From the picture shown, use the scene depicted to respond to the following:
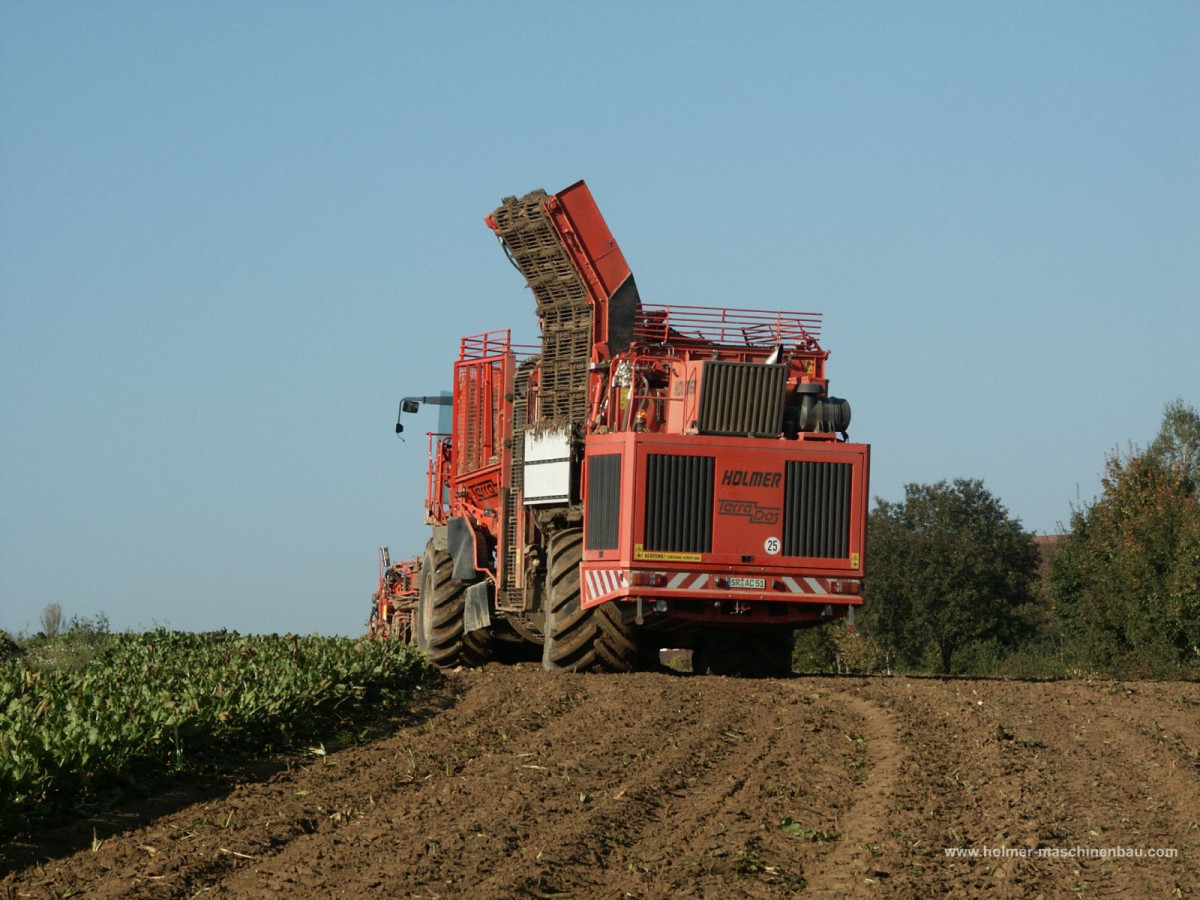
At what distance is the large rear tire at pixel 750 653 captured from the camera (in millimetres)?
18688

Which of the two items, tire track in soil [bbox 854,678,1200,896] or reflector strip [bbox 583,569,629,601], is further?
reflector strip [bbox 583,569,629,601]

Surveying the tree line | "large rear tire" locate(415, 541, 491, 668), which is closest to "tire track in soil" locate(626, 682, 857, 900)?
"large rear tire" locate(415, 541, 491, 668)

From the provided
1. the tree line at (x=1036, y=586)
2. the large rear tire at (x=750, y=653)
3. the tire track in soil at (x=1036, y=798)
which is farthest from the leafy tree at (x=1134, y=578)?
the tire track in soil at (x=1036, y=798)

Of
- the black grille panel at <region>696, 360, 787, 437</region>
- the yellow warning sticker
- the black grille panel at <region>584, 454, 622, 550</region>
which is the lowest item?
the yellow warning sticker

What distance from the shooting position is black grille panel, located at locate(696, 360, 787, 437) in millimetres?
17359

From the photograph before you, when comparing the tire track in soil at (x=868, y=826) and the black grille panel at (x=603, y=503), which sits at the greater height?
the black grille panel at (x=603, y=503)

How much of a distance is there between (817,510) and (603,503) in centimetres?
241

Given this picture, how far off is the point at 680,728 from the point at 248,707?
143 inches

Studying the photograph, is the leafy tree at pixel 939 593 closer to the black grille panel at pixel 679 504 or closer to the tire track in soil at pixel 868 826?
the black grille panel at pixel 679 504

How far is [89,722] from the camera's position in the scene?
1141 cm

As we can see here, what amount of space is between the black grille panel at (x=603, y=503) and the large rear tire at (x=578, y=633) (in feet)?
1.60

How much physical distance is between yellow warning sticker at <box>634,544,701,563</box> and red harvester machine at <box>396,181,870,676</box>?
0.02 meters

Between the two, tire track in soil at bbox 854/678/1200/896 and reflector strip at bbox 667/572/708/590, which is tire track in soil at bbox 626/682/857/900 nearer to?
tire track in soil at bbox 854/678/1200/896

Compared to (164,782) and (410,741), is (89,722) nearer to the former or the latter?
(164,782)
